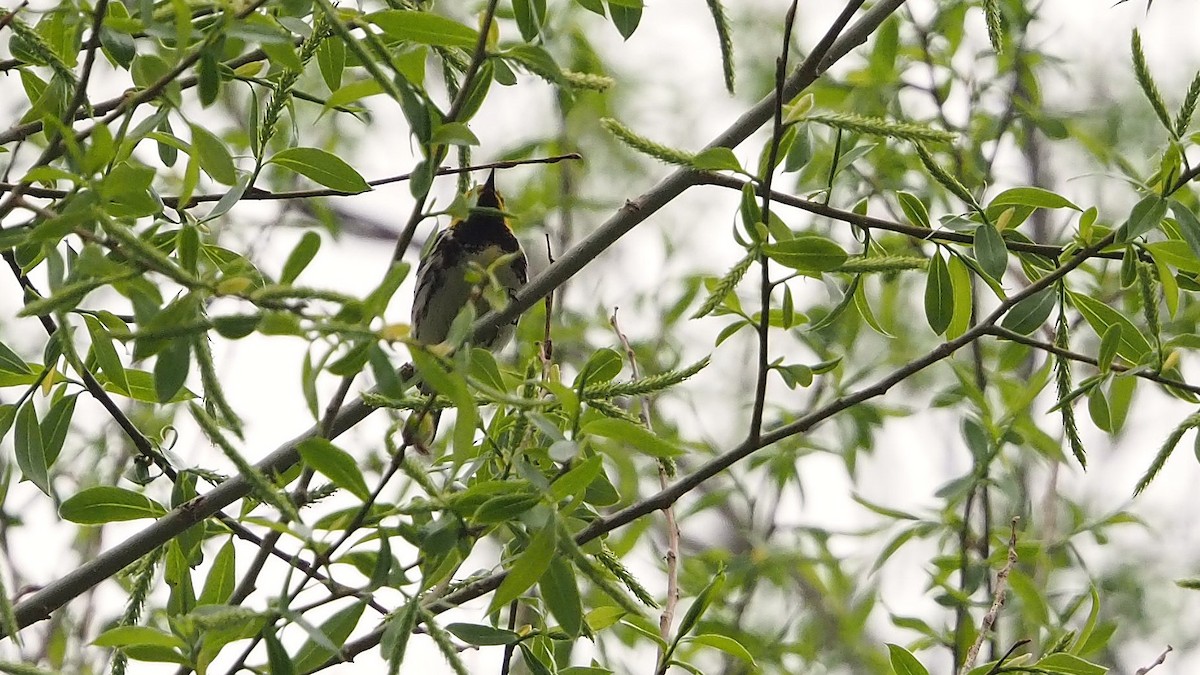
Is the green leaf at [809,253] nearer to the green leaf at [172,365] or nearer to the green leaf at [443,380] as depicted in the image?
the green leaf at [443,380]

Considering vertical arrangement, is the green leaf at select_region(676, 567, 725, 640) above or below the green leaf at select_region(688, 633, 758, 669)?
above

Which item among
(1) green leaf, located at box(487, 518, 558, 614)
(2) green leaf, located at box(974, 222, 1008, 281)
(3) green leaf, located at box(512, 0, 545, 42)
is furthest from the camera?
(2) green leaf, located at box(974, 222, 1008, 281)

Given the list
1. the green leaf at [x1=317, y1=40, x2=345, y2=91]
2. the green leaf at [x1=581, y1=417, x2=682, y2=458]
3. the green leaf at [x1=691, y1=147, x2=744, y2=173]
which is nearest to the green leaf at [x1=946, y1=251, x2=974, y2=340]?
the green leaf at [x1=691, y1=147, x2=744, y2=173]

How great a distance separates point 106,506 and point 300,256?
442mm

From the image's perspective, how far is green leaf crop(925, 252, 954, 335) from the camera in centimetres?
122

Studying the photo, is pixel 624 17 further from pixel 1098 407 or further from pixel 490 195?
pixel 490 195

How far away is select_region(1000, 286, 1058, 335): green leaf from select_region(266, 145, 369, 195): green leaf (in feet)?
2.13

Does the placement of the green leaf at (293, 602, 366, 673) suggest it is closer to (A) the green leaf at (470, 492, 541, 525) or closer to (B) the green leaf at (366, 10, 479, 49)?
(A) the green leaf at (470, 492, 541, 525)

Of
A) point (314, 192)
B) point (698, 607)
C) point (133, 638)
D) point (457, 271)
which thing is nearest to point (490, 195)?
point (457, 271)

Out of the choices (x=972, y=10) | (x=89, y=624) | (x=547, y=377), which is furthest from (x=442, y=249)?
(x=547, y=377)

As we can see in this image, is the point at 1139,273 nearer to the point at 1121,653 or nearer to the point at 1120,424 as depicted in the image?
the point at 1120,424

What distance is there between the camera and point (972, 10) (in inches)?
114

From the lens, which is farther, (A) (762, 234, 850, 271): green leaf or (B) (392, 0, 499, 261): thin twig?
(A) (762, 234, 850, 271): green leaf

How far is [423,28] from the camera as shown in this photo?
958 mm
